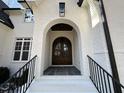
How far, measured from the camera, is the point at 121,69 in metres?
2.81

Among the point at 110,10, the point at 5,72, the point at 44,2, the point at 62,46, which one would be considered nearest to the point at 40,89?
the point at 110,10

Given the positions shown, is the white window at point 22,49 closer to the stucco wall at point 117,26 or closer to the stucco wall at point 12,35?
the stucco wall at point 12,35

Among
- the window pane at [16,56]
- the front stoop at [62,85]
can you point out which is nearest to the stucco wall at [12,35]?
the window pane at [16,56]

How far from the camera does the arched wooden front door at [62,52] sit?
761 cm

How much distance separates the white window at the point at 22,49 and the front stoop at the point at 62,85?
5.10 metres

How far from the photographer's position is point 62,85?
11.6 feet

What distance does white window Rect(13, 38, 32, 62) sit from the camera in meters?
8.52

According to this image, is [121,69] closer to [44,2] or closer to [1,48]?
[44,2]

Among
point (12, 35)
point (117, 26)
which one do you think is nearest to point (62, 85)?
point (117, 26)

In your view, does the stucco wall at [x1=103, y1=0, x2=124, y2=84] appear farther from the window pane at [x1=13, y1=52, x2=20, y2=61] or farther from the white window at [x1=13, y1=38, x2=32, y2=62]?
the window pane at [x1=13, y1=52, x2=20, y2=61]

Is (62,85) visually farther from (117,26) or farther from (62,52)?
(62,52)

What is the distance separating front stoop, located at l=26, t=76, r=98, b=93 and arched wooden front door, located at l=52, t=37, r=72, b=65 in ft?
11.6

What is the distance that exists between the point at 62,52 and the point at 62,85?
14.3 ft

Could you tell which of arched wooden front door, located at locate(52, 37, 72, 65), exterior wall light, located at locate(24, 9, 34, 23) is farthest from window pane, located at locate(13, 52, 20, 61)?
arched wooden front door, located at locate(52, 37, 72, 65)
